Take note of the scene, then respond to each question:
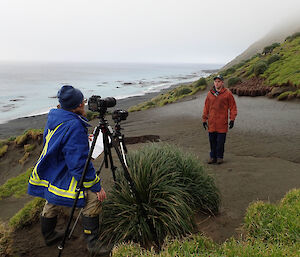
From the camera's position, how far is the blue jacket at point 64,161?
7.98 feet

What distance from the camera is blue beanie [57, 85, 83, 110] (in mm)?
2564

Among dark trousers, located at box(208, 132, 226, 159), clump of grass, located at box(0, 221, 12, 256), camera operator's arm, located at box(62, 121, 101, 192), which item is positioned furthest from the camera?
dark trousers, located at box(208, 132, 226, 159)

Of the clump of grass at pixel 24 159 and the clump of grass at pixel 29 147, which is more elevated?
the clump of grass at pixel 29 147

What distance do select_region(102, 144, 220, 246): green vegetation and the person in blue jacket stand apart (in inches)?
13.1

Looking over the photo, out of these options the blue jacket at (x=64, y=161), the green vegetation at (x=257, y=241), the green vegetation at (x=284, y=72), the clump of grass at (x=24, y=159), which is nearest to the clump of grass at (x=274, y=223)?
the green vegetation at (x=257, y=241)

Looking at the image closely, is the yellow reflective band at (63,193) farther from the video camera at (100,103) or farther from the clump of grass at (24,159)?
the clump of grass at (24,159)

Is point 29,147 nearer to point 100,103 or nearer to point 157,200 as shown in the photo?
point 100,103

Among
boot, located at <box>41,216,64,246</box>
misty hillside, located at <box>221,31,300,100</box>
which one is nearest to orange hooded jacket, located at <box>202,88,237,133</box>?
boot, located at <box>41,216,64,246</box>

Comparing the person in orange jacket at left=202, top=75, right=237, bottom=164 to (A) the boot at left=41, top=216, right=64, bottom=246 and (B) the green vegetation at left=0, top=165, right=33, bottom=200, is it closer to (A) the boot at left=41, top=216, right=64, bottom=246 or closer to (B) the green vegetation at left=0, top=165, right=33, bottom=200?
(A) the boot at left=41, top=216, right=64, bottom=246

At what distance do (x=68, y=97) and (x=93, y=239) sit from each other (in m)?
1.67

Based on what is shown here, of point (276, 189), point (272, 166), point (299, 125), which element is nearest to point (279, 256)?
point (276, 189)

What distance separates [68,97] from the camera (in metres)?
2.57

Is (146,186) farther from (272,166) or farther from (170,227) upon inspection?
(272,166)

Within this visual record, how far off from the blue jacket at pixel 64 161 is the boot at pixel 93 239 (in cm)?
28
